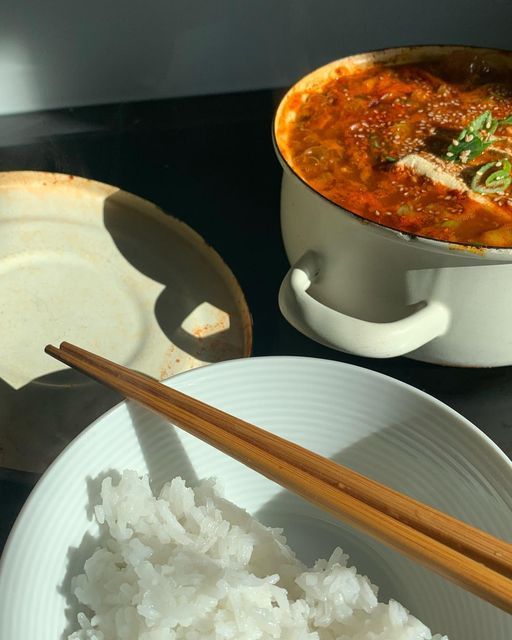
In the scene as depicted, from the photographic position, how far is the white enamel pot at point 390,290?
0.84m

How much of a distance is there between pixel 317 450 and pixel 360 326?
0.15m

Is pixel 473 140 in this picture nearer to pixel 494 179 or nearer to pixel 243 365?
pixel 494 179

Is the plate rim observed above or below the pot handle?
below

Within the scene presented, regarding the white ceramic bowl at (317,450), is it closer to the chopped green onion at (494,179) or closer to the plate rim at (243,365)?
the plate rim at (243,365)

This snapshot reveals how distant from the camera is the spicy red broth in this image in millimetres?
929

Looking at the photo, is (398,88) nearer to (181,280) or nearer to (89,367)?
(181,280)

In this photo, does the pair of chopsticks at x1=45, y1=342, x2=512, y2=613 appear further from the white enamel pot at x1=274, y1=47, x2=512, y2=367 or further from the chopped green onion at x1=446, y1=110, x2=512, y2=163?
the chopped green onion at x1=446, y1=110, x2=512, y2=163

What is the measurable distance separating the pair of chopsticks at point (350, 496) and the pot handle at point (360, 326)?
0.52 ft

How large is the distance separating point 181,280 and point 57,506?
20.1 inches

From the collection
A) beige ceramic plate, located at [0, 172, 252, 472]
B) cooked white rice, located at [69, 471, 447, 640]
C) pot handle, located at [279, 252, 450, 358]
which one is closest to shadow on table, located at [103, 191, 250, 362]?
beige ceramic plate, located at [0, 172, 252, 472]

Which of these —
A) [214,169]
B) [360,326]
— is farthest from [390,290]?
[214,169]

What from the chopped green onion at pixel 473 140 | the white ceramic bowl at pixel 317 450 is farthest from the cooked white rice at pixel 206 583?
the chopped green onion at pixel 473 140

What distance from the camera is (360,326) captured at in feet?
2.84

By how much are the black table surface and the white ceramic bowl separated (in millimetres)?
274
